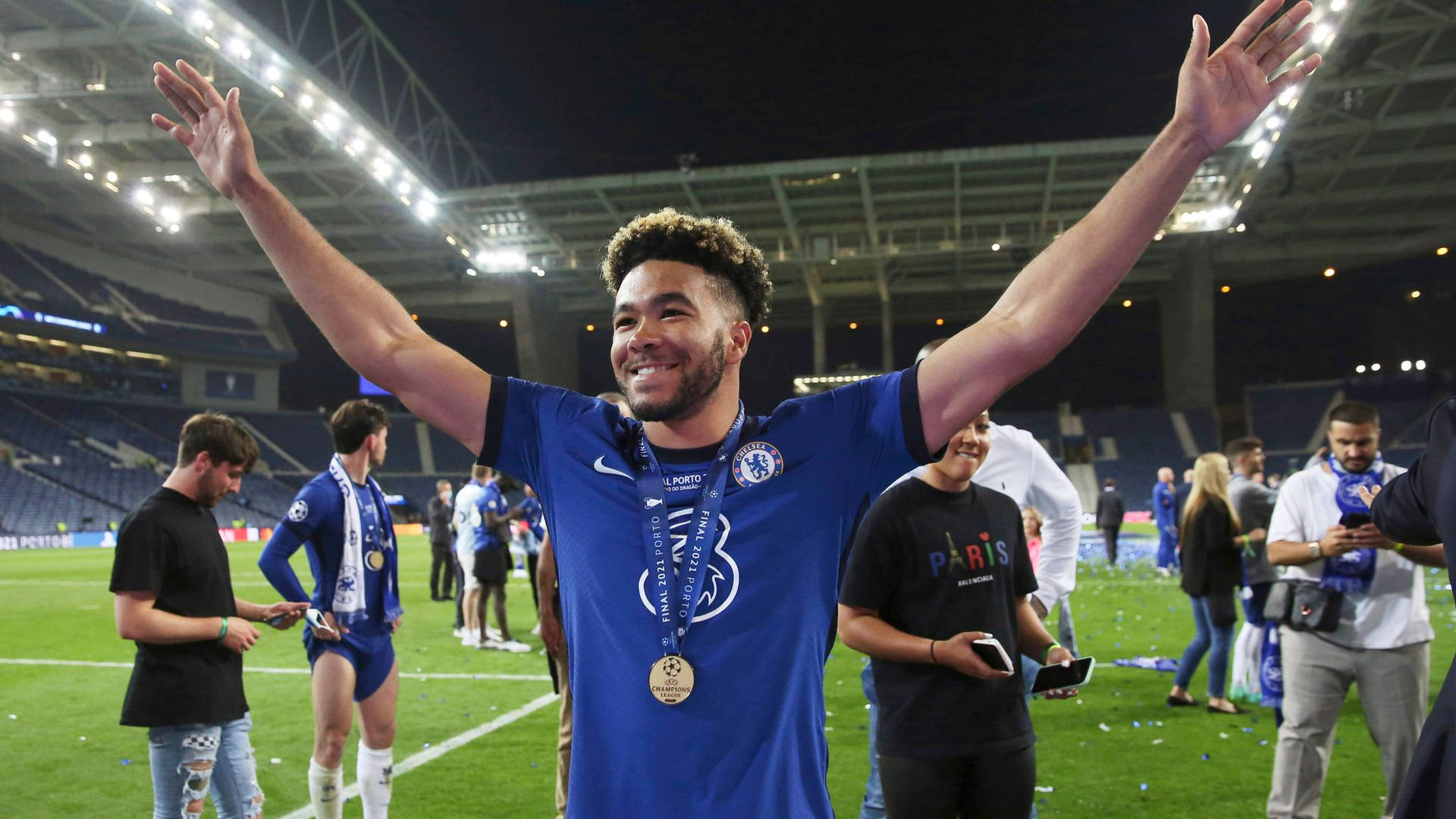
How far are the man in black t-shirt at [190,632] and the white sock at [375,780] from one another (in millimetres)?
711

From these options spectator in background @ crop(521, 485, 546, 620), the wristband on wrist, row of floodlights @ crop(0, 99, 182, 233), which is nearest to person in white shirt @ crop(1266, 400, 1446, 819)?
the wristband on wrist

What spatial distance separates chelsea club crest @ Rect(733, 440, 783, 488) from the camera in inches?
77.9

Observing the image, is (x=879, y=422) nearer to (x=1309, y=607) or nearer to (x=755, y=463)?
(x=755, y=463)

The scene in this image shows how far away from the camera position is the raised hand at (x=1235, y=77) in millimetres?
1816

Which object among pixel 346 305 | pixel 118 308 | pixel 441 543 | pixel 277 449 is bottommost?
pixel 441 543

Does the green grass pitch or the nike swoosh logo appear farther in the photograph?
the green grass pitch

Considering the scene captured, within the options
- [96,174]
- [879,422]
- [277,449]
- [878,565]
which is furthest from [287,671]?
[277,449]

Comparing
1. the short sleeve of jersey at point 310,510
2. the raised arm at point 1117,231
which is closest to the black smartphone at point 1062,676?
the raised arm at point 1117,231

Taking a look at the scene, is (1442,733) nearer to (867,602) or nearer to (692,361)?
(692,361)

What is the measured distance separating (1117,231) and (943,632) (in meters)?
2.00

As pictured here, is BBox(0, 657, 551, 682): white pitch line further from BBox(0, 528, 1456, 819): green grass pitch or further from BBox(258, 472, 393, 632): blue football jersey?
BBox(258, 472, 393, 632): blue football jersey

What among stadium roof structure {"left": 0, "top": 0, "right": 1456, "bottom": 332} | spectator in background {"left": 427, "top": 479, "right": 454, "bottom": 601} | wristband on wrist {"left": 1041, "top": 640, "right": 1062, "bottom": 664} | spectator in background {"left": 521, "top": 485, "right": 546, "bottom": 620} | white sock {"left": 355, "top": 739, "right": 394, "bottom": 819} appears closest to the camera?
wristband on wrist {"left": 1041, "top": 640, "right": 1062, "bottom": 664}

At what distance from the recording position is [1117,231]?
1.79m

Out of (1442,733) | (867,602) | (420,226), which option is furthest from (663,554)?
(420,226)
